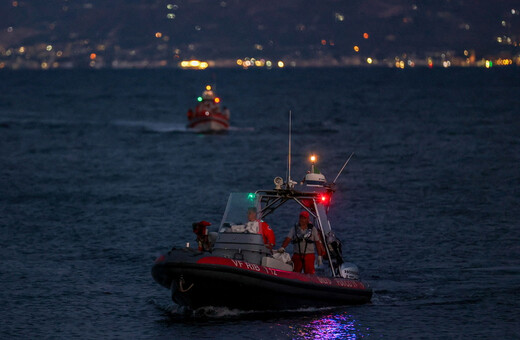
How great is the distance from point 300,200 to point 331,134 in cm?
4793

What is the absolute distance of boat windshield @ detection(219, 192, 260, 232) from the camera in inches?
728

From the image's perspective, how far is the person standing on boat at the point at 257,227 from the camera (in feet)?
59.4

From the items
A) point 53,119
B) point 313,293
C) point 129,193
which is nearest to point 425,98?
point 53,119

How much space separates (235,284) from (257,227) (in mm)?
1392

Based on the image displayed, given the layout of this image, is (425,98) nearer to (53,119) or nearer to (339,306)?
(53,119)

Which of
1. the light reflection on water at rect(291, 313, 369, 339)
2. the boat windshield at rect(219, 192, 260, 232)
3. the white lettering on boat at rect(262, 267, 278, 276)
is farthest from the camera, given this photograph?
the boat windshield at rect(219, 192, 260, 232)

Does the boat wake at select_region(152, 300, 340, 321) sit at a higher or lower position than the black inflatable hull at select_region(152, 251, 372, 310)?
lower

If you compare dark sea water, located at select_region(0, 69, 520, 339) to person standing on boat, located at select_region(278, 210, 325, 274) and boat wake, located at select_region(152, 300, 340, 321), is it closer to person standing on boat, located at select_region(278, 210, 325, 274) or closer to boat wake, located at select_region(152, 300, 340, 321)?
boat wake, located at select_region(152, 300, 340, 321)

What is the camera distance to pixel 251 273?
17.1 m

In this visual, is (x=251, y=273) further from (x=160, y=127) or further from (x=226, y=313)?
(x=160, y=127)

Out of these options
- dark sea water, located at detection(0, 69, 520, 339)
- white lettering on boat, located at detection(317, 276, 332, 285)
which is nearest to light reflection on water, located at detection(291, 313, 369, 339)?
dark sea water, located at detection(0, 69, 520, 339)

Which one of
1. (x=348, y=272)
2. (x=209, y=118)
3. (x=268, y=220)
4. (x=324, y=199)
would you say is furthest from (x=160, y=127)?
(x=348, y=272)

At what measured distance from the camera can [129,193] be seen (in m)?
37.3

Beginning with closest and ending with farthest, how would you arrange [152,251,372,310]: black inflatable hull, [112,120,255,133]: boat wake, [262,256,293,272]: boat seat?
1. [152,251,372,310]: black inflatable hull
2. [262,256,293,272]: boat seat
3. [112,120,255,133]: boat wake
